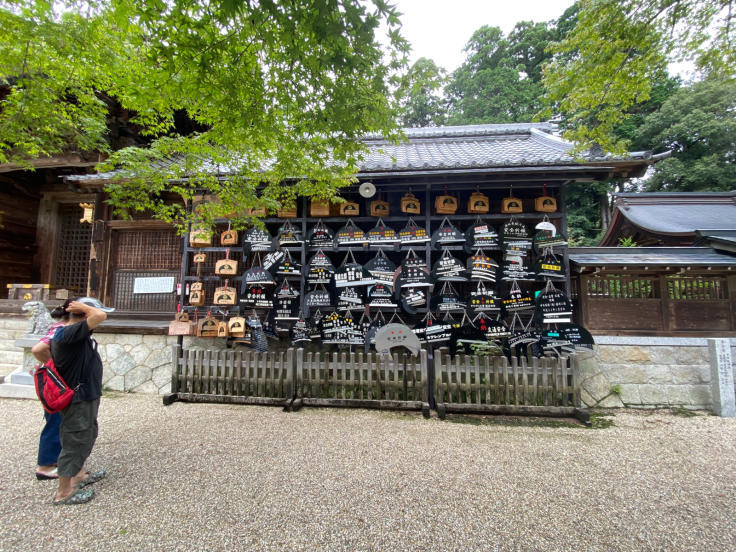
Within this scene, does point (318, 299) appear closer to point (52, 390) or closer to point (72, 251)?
point (52, 390)

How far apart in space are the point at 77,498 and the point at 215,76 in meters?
4.40

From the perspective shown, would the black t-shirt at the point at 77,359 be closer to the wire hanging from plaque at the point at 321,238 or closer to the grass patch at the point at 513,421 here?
the wire hanging from plaque at the point at 321,238

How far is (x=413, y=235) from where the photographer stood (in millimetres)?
6738

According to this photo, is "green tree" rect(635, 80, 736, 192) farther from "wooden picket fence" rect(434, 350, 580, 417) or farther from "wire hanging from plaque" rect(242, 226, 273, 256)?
"wire hanging from plaque" rect(242, 226, 273, 256)

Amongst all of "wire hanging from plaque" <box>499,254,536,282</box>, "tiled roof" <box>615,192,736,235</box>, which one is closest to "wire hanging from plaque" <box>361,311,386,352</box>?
"wire hanging from plaque" <box>499,254,536,282</box>

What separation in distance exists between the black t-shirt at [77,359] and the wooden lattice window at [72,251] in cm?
838

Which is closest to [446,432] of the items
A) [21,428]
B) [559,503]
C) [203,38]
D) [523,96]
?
[559,503]

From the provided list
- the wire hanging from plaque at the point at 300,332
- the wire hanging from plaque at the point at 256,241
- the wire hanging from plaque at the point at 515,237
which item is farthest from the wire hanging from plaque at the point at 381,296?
the wire hanging from plaque at the point at 515,237

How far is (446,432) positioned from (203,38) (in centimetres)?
568

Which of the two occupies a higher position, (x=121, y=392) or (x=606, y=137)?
(x=606, y=137)

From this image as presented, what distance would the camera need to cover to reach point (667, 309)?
621cm

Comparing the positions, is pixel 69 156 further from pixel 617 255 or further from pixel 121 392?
pixel 617 255

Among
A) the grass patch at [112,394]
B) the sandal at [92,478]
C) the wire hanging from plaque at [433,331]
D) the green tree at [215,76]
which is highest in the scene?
the green tree at [215,76]

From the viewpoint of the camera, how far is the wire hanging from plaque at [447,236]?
6531 millimetres
